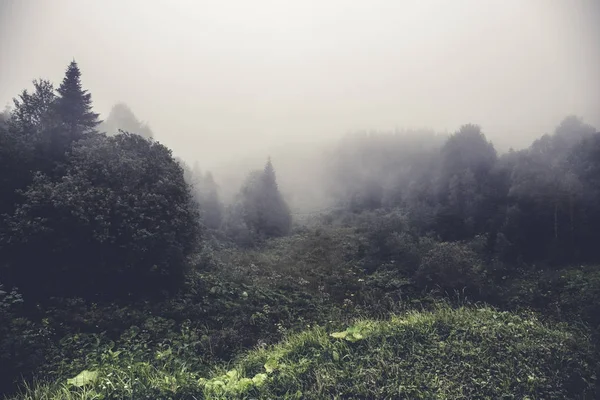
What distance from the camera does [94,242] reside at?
39.8 feet

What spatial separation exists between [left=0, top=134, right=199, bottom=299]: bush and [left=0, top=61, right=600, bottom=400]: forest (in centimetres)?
Answer: 6

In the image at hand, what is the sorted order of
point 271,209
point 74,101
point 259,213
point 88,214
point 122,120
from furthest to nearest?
1. point 122,120
2. point 271,209
3. point 259,213
4. point 74,101
5. point 88,214

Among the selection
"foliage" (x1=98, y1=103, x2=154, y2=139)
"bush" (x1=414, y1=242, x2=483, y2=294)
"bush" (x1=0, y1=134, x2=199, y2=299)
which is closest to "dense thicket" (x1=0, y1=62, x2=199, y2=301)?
"bush" (x1=0, y1=134, x2=199, y2=299)

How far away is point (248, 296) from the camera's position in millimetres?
13891

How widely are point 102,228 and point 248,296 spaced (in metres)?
6.09

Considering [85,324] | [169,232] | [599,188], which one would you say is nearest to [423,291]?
[169,232]

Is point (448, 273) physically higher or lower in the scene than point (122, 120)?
lower

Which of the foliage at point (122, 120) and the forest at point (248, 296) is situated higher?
the foliage at point (122, 120)

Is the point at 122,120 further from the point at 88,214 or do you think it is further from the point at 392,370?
the point at 392,370

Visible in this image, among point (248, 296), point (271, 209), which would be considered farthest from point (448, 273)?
point (271, 209)

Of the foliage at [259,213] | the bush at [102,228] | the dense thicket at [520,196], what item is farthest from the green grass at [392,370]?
the foliage at [259,213]

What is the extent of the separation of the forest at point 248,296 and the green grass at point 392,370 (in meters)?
0.04

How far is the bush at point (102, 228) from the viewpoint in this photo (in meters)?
11.2

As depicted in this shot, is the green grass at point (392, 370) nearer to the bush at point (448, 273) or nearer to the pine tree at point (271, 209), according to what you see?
the bush at point (448, 273)
